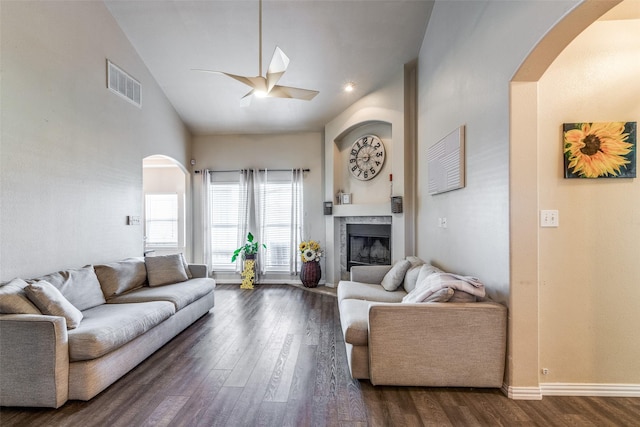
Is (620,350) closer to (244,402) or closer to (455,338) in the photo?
(455,338)

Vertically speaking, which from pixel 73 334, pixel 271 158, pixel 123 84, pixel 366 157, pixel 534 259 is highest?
pixel 123 84

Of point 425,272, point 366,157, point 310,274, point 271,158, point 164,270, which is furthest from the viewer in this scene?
point 271,158

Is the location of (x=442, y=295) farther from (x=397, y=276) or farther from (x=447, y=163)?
(x=447, y=163)

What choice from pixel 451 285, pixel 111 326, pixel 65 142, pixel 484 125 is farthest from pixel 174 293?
pixel 484 125

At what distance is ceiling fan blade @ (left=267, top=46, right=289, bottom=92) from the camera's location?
2726mm

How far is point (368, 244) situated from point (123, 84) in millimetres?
4398

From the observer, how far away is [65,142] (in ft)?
10.5

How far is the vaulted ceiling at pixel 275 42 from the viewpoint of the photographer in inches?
146

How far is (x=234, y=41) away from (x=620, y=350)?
5.02 m

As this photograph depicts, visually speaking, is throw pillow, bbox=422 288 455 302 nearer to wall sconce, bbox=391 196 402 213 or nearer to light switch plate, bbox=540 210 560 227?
light switch plate, bbox=540 210 560 227

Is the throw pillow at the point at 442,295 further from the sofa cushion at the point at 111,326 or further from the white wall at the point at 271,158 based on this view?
the white wall at the point at 271,158

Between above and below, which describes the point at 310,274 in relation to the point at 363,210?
below

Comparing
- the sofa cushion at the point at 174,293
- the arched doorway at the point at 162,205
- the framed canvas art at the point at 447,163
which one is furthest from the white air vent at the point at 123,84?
the framed canvas art at the point at 447,163

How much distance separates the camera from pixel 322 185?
6.17 metres
